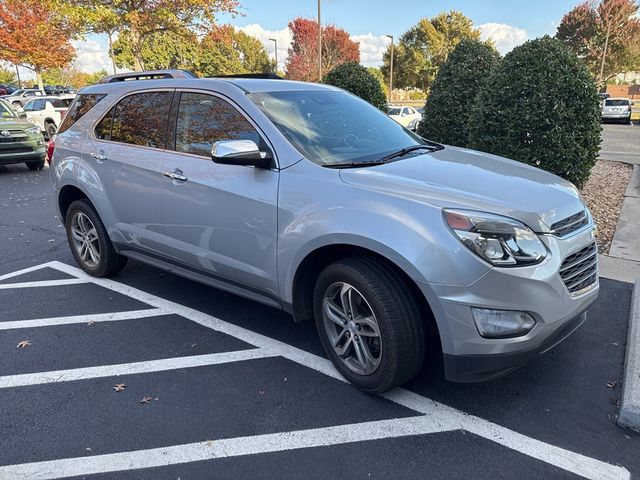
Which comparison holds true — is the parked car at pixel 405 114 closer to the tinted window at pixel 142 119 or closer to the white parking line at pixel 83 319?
the tinted window at pixel 142 119

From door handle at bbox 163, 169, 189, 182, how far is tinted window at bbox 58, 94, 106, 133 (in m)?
1.45

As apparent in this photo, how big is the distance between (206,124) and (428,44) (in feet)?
184

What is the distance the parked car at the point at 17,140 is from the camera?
36.3ft

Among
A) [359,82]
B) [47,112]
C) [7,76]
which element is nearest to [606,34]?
[359,82]

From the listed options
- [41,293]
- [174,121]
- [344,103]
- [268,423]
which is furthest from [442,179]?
[41,293]

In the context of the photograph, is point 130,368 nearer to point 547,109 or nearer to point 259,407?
point 259,407

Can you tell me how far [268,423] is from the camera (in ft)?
8.98

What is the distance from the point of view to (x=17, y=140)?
11.3m

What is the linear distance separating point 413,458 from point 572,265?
1.34 m

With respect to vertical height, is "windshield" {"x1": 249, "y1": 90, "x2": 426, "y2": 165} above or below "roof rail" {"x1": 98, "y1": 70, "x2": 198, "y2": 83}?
below

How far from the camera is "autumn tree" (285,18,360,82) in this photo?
43.9 meters

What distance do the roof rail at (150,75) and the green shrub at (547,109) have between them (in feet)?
14.6

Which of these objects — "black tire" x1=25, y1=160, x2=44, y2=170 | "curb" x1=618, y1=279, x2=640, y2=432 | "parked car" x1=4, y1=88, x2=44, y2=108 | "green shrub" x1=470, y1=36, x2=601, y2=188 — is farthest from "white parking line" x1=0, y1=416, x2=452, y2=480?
"parked car" x1=4, y1=88, x2=44, y2=108

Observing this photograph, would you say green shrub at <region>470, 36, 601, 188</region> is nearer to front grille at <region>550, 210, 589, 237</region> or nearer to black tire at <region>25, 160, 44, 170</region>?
front grille at <region>550, 210, 589, 237</region>
